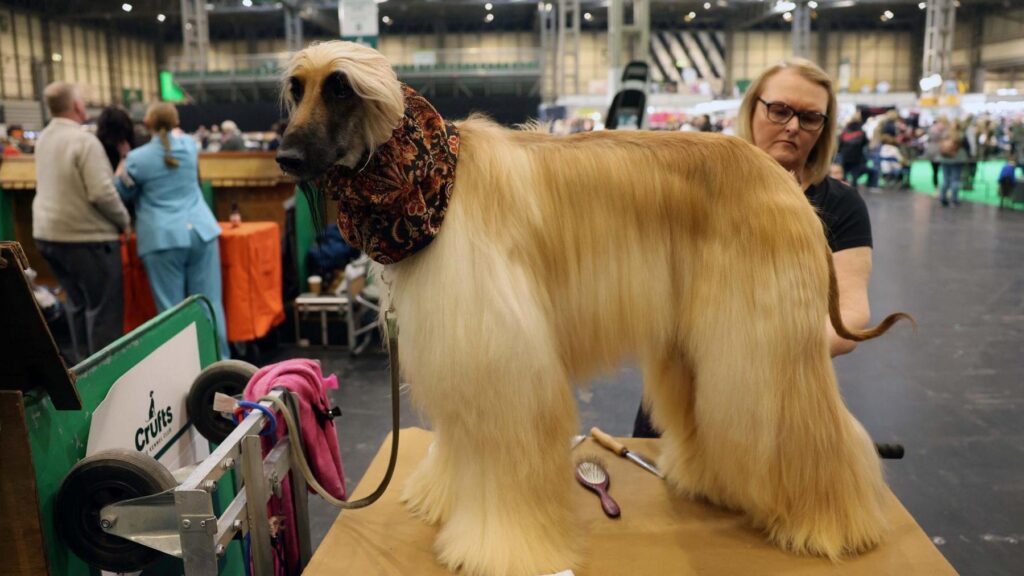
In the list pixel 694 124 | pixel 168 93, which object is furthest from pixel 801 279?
pixel 168 93

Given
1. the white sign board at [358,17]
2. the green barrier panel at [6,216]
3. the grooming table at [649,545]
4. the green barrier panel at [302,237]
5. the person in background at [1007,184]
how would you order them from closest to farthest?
the grooming table at [649,545]
the white sign board at [358,17]
the green barrier panel at [302,237]
the green barrier panel at [6,216]
the person in background at [1007,184]

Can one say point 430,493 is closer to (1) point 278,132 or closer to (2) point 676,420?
(2) point 676,420

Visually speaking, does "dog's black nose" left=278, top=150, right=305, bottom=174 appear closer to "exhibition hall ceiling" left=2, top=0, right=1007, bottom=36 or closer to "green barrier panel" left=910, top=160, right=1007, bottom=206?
"green barrier panel" left=910, top=160, right=1007, bottom=206

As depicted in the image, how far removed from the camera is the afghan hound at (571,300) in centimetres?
129

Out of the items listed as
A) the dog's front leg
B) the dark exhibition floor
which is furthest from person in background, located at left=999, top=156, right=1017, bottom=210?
the dog's front leg

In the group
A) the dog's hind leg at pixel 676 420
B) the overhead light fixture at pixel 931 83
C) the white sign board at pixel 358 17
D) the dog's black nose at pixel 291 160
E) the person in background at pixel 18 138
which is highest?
the overhead light fixture at pixel 931 83

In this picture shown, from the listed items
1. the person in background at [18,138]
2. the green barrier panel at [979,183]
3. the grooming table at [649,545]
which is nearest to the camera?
the grooming table at [649,545]

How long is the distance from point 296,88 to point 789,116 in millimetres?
1180

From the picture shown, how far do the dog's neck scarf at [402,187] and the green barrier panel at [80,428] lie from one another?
1.98ft

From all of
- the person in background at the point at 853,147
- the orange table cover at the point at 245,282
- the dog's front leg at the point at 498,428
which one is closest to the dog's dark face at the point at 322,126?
the dog's front leg at the point at 498,428

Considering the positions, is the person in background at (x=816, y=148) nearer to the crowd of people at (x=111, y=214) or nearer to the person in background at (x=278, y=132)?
the person in background at (x=278, y=132)

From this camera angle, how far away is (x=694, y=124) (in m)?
13.2

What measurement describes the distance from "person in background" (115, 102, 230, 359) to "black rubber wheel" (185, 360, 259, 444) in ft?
7.12

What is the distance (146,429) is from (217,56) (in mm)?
22689
